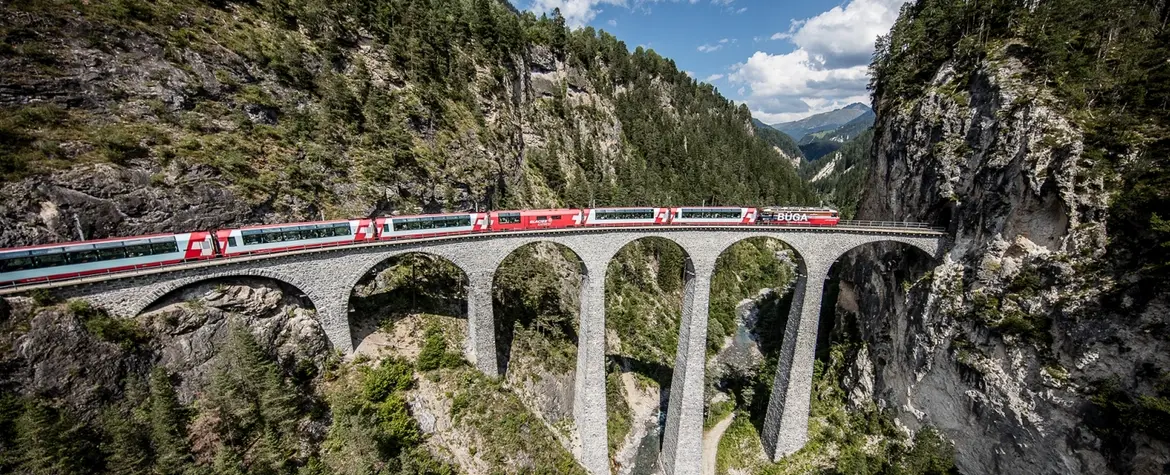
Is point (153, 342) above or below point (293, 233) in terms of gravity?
below

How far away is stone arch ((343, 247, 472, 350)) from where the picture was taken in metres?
24.9

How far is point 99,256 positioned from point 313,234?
27.8 feet

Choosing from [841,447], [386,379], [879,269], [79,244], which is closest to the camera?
[79,244]

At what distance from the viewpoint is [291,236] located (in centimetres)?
2284

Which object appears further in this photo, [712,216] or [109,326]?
[712,216]

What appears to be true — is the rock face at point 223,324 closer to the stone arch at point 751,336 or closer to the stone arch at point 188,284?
the stone arch at point 188,284

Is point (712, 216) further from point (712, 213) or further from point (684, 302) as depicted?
point (684, 302)

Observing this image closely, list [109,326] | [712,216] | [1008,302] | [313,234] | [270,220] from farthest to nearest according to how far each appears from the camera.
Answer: [712,216] < [270,220] < [1008,302] < [313,234] < [109,326]

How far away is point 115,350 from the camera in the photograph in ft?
59.3

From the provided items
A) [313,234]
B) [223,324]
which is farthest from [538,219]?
[223,324]

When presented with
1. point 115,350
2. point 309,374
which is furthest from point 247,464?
point 115,350

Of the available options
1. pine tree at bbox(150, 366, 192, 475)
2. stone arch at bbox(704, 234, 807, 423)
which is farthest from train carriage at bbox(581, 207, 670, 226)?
pine tree at bbox(150, 366, 192, 475)

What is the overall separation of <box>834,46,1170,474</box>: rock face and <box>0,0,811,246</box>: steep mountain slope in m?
35.6

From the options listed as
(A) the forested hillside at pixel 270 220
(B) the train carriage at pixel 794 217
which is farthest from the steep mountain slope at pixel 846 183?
(A) the forested hillside at pixel 270 220
